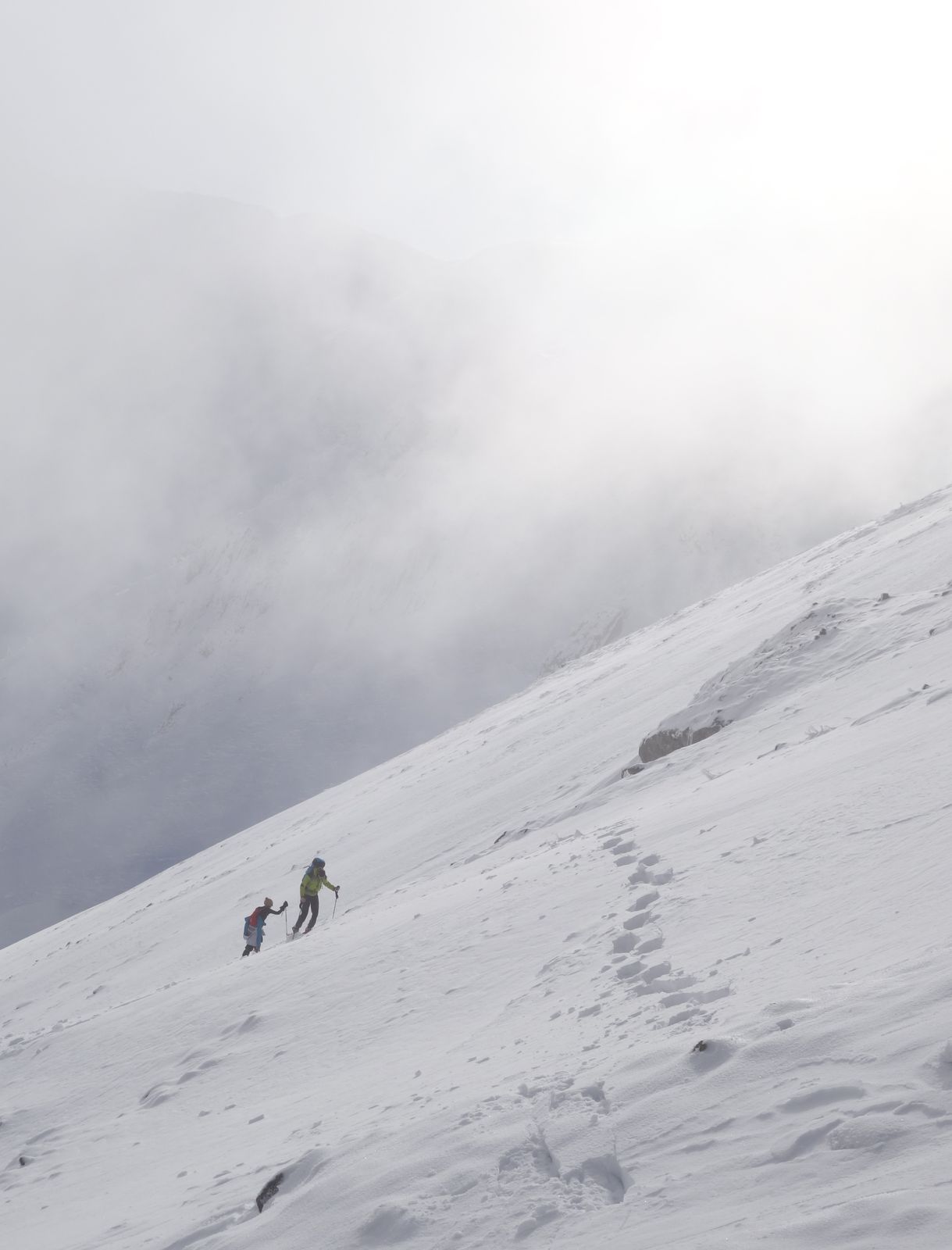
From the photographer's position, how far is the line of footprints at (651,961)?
5758 mm

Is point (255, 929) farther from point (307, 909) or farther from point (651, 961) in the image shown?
point (651, 961)

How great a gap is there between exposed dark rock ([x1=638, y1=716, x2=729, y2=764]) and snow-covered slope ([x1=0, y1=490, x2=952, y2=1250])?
23 cm

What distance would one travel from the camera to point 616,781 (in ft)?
48.3

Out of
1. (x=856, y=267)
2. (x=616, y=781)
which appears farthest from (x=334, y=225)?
(x=616, y=781)

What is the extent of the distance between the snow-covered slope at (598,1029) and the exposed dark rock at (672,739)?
23 centimetres

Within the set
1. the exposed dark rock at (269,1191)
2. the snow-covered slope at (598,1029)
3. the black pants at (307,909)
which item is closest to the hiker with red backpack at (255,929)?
the black pants at (307,909)

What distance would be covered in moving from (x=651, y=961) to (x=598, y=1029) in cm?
94

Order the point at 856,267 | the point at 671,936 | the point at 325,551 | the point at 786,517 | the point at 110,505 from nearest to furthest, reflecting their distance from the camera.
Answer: the point at 671,936
the point at 786,517
the point at 325,551
the point at 856,267
the point at 110,505

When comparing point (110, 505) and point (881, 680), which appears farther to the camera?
point (110, 505)

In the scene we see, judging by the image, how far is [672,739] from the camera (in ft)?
50.0

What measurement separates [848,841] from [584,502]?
8252cm

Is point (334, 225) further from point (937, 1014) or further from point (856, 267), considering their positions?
point (937, 1014)

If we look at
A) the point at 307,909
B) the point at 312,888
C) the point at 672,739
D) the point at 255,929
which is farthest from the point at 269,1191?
the point at 672,739

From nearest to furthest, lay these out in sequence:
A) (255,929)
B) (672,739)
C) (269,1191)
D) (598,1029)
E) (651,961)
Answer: (269,1191) < (598,1029) < (651,961) < (255,929) < (672,739)
